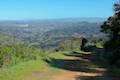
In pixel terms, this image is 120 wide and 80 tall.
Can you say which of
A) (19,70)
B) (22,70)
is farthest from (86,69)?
(19,70)

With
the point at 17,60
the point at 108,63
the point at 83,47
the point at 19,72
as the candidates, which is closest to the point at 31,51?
the point at 17,60

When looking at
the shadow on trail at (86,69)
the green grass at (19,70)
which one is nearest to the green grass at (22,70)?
the green grass at (19,70)

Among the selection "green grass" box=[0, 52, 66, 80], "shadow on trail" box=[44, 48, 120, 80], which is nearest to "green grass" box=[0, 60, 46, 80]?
"green grass" box=[0, 52, 66, 80]

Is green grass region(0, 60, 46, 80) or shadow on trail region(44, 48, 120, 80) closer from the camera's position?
green grass region(0, 60, 46, 80)

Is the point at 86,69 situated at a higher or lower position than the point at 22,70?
lower

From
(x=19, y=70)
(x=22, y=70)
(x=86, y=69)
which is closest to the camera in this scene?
(x=19, y=70)

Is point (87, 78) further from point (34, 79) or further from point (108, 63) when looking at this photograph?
point (108, 63)

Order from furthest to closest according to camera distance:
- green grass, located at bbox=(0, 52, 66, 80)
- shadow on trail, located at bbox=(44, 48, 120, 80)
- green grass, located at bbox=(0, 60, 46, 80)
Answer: shadow on trail, located at bbox=(44, 48, 120, 80), green grass, located at bbox=(0, 52, 66, 80), green grass, located at bbox=(0, 60, 46, 80)

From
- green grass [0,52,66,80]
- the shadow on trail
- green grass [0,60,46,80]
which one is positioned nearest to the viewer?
green grass [0,60,46,80]

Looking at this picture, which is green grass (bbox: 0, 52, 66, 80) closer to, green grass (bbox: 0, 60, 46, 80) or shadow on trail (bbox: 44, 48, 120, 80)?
green grass (bbox: 0, 60, 46, 80)

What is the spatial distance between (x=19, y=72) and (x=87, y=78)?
3896 millimetres

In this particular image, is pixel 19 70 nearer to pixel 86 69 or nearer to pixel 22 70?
pixel 22 70

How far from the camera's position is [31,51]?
29641mm

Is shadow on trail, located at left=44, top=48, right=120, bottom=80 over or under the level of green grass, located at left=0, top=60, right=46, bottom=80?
under
